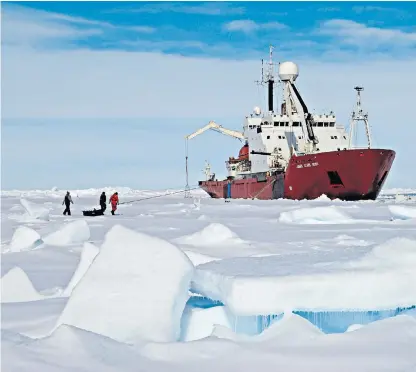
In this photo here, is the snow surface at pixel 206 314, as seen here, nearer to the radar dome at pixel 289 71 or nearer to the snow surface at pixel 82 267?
the snow surface at pixel 82 267

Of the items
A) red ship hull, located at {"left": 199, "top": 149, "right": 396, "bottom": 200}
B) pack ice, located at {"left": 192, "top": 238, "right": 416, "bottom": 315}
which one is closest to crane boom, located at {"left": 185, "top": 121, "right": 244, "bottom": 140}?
red ship hull, located at {"left": 199, "top": 149, "right": 396, "bottom": 200}

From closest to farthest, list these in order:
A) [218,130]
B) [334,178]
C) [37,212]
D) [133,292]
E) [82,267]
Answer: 1. [133,292]
2. [82,267]
3. [37,212]
4. [334,178]
5. [218,130]

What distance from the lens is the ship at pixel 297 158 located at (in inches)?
1035

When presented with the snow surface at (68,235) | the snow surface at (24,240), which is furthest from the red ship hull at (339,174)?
the snow surface at (24,240)

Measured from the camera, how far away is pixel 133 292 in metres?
3.66

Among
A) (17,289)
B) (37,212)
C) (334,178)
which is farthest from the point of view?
(334,178)

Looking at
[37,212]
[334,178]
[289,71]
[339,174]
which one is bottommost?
[37,212]

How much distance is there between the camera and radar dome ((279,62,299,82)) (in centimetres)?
3650

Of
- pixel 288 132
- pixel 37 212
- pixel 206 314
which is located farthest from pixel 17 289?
pixel 288 132

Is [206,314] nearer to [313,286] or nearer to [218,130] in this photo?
[313,286]

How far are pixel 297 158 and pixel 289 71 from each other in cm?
995

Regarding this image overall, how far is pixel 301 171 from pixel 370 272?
24594mm

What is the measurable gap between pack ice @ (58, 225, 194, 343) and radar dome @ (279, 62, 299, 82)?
1324 inches

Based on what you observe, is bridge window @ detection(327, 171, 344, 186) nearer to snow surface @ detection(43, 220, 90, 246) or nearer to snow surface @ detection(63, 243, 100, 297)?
snow surface @ detection(43, 220, 90, 246)
